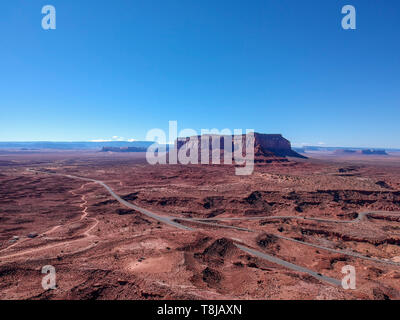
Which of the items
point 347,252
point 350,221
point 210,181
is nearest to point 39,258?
point 347,252

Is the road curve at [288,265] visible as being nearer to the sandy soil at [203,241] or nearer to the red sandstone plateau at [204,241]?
the red sandstone plateau at [204,241]

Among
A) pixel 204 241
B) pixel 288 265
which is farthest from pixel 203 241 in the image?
pixel 288 265

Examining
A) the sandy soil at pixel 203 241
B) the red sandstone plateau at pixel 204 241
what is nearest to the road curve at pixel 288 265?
the red sandstone plateau at pixel 204 241

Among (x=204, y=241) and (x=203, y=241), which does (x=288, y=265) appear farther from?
(x=203, y=241)

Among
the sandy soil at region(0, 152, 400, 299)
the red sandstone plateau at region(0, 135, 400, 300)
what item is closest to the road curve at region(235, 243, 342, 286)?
the red sandstone plateau at region(0, 135, 400, 300)

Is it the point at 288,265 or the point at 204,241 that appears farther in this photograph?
the point at 204,241

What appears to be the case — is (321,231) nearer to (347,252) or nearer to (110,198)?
(347,252)

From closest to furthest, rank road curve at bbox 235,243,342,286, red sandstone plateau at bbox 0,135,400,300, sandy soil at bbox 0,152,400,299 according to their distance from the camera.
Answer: sandy soil at bbox 0,152,400,299, red sandstone plateau at bbox 0,135,400,300, road curve at bbox 235,243,342,286

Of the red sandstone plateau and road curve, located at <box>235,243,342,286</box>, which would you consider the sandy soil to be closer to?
the red sandstone plateau
